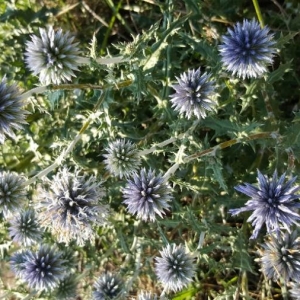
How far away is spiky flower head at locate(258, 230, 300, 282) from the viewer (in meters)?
2.66

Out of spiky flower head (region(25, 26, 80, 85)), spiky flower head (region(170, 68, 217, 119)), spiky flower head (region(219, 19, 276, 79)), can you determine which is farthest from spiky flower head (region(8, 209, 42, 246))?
spiky flower head (region(219, 19, 276, 79))

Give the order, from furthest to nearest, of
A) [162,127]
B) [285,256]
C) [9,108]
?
1. [162,127]
2. [285,256]
3. [9,108]

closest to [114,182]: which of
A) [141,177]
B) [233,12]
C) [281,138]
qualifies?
[141,177]

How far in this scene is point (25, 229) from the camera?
320cm

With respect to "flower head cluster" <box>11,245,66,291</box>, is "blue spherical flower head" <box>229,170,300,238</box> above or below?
above

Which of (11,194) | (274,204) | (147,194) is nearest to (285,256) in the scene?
(274,204)

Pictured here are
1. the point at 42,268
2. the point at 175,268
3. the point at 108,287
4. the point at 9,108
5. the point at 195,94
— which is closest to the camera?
the point at 9,108

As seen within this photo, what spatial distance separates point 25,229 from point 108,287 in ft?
2.14

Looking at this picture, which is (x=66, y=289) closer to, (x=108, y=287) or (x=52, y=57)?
(x=108, y=287)

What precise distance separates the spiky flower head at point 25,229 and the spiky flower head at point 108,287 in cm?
50

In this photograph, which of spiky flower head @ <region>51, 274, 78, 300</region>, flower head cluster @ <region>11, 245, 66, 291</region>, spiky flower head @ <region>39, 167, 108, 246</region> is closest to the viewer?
spiky flower head @ <region>39, 167, 108, 246</region>

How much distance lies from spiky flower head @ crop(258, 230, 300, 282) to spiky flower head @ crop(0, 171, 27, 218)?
144cm

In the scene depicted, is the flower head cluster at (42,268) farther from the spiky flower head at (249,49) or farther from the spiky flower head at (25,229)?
the spiky flower head at (249,49)

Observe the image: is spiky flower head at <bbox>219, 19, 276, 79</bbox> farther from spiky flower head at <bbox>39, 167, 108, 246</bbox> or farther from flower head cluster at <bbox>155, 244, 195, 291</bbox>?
flower head cluster at <bbox>155, 244, 195, 291</bbox>
